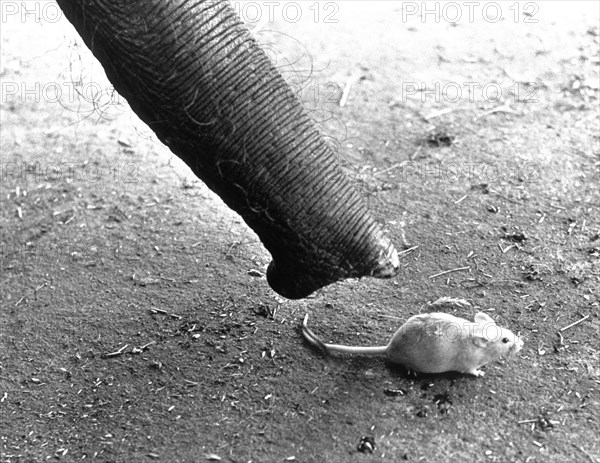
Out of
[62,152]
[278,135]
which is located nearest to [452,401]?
[278,135]

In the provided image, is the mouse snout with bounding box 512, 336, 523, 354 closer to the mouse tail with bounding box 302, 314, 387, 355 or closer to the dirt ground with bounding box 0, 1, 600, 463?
the dirt ground with bounding box 0, 1, 600, 463

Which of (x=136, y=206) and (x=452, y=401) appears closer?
(x=452, y=401)

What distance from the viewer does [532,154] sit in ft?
22.0

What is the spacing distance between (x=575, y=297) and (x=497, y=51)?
3694 millimetres

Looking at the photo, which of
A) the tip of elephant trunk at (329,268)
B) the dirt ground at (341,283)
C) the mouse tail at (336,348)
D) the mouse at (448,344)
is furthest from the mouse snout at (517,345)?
the tip of elephant trunk at (329,268)

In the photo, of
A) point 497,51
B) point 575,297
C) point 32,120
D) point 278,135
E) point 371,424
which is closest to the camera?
point 278,135

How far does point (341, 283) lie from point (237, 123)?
182cm

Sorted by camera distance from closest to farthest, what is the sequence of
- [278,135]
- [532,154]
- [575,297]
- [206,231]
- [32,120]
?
[278,135] < [575,297] < [206,231] < [532,154] < [32,120]

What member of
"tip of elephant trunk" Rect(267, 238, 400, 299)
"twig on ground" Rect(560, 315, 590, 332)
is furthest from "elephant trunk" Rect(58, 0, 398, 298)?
"twig on ground" Rect(560, 315, 590, 332)

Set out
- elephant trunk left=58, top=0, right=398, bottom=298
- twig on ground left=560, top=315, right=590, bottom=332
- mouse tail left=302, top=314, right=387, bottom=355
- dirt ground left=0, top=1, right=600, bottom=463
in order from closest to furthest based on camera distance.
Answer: elephant trunk left=58, top=0, right=398, bottom=298 → dirt ground left=0, top=1, right=600, bottom=463 → mouse tail left=302, top=314, right=387, bottom=355 → twig on ground left=560, top=315, right=590, bottom=332

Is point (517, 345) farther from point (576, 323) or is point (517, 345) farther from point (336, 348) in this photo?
point (336, 348)

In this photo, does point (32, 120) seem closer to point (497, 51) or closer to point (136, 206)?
point (136, 206)

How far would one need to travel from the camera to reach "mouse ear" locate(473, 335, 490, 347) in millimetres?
4391

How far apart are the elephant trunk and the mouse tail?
658 millimetres
